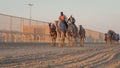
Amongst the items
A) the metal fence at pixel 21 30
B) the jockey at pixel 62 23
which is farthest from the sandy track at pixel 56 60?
the metal fence at pixel 21 30

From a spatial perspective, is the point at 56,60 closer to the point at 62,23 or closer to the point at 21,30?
the point at 62,23

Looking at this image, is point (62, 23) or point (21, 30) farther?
point (21, 30)

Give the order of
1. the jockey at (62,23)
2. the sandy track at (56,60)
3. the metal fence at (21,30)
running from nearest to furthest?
the sandy track at (56,60), the jockey at (62,23), the metal fence at (21,30)

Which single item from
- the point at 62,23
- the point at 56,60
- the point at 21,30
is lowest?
the point at 56,60

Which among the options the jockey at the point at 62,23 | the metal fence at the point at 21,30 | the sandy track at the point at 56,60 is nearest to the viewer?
the sandy track at the point at 56,60

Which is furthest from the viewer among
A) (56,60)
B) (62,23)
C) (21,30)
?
(21,30)

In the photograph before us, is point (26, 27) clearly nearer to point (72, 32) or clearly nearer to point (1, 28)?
point (1, 28)

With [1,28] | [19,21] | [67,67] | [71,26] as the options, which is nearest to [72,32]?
[71,26]

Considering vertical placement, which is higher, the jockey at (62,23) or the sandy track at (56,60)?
A: the jockey at (62,23)

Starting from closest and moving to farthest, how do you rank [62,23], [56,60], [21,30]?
[56,60], [62,23], [21,30]

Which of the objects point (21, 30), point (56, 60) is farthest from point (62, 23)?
point (56, 60)

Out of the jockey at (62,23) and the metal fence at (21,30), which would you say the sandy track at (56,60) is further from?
the metal fence at (21,30)

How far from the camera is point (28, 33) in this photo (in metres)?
38.4

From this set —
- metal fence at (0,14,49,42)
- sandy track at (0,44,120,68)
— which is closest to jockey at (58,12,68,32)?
metal fence at (0,14,49,42)
